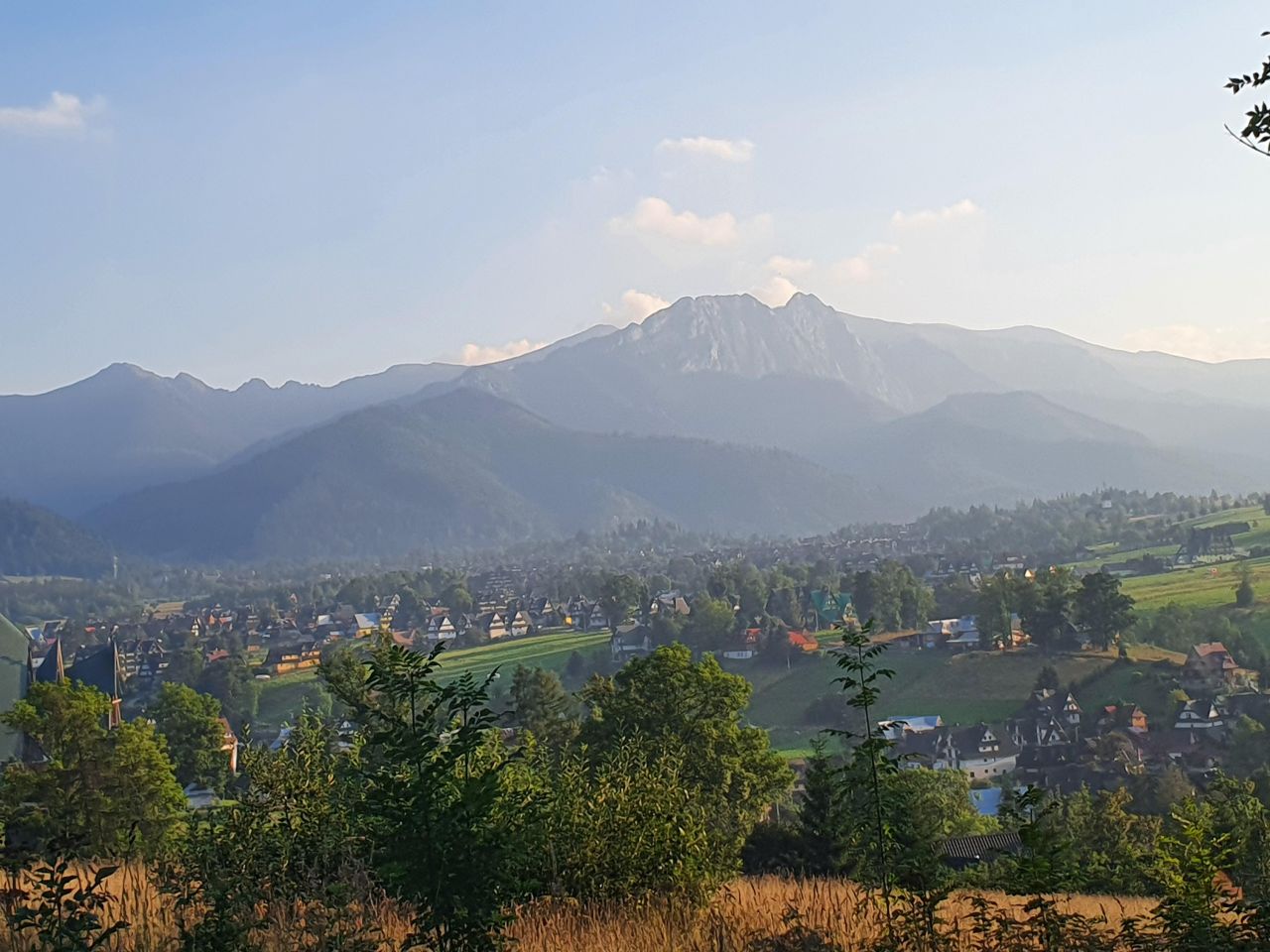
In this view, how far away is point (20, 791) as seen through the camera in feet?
74.1

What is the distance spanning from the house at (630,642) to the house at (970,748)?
29.9m

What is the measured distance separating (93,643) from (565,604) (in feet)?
141

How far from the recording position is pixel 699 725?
2523cm

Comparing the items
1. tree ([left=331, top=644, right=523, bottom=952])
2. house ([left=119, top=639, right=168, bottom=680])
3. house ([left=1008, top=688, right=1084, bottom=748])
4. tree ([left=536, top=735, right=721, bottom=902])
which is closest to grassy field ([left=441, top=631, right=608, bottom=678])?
house ([left=119, top=639, right=168, bottom=680])

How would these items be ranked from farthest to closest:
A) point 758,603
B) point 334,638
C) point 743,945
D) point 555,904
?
point 334,638, point 758,603, point 555,904, point 743,945

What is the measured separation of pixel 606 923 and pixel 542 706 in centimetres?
2993

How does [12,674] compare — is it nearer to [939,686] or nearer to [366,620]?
[939,686]

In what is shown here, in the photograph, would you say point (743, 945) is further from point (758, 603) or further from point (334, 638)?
point (334, 638)

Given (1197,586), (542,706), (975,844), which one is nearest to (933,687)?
(1197,586)

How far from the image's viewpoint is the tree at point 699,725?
81.1ft

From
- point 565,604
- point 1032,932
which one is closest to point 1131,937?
point 1032,932

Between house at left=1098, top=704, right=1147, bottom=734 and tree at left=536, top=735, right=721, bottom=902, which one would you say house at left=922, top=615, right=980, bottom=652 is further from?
tree at left=536, top=735, right=721, bottom=902

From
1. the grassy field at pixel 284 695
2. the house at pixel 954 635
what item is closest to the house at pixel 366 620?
the grassy field at pixel 284 695

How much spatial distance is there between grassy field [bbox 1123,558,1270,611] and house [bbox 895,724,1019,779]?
65.6ft
